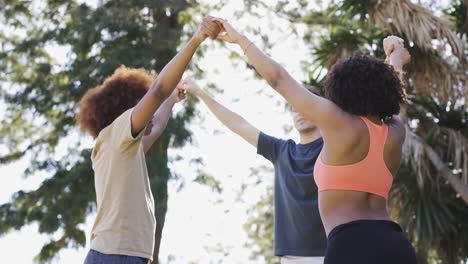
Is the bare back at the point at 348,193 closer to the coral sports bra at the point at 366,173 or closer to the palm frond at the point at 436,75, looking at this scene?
the coral sports bra at the point at 366,173

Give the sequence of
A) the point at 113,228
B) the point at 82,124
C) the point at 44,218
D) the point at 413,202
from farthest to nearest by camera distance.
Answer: the point at 44,218
the point at 413,202
the point at 82,124
the point at 113,228

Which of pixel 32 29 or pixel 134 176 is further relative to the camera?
pixel 32 29

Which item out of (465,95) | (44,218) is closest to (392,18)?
(465,95)

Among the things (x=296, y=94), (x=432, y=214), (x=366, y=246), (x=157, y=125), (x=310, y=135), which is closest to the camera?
(x=366, y=246)

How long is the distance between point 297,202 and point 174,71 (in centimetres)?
114

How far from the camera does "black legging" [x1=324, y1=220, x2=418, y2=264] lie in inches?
123

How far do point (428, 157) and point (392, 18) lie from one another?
1.89 m

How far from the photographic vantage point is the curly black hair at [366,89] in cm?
329

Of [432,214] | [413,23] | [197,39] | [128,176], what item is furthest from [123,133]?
[432,214]

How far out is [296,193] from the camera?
180 inches

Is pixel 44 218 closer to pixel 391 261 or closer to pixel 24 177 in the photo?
pixel 24 177

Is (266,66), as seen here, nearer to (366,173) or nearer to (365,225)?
(366,173)

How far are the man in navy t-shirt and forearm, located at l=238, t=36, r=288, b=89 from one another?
1.26 metres

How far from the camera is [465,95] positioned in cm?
1145
